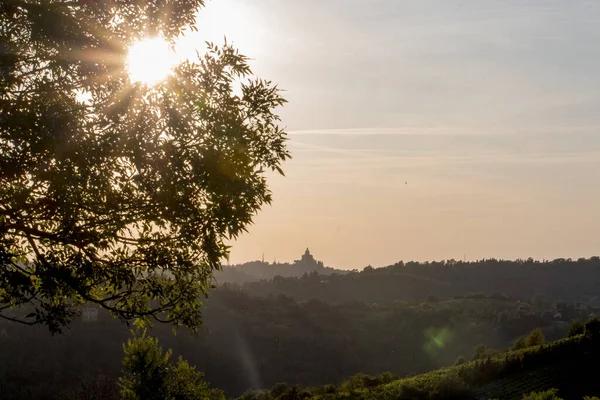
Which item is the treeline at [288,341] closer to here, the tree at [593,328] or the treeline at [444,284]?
the treeline at [444,284]

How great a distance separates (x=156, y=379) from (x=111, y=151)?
13923 mm

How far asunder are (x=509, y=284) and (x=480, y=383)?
181601 mm

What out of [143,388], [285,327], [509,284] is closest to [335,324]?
[285,327]

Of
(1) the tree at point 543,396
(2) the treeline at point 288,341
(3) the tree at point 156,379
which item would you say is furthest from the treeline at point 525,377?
(2) the treeline at point 288,341

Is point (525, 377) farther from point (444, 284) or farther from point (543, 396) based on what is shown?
point (444, 284)

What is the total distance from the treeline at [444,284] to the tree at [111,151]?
15347cm

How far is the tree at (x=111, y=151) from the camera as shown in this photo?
998 cm

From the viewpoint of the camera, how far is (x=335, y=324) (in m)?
119

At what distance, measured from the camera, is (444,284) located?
→ 179375mm

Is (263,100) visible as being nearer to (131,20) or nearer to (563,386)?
(131,20)

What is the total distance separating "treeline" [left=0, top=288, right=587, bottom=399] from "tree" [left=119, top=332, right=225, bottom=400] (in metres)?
46.8

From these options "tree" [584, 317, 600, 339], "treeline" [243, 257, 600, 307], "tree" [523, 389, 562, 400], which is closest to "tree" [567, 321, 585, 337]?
"tree" [584, 317, 600, 339]

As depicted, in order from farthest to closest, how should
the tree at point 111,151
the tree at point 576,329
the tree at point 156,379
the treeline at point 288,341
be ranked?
the treeline at point 288,341
the tree at point 156,379
the tree at point 576,329
the tree at point 111,151

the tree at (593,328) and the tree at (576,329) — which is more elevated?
the tree at (593,328)
